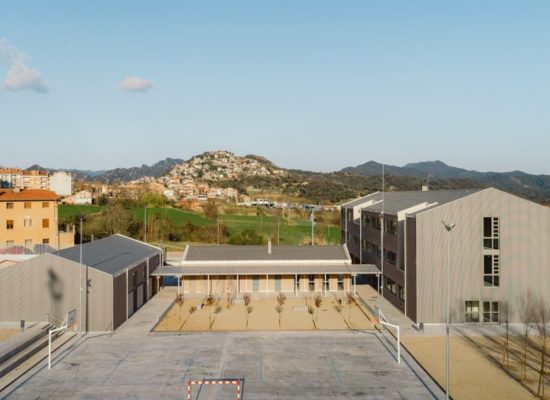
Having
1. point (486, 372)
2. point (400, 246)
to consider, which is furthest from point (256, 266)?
point (486, 372)

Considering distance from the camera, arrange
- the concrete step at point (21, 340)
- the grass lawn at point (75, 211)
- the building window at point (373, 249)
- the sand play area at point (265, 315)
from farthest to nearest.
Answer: the grass lawn at point (75, 211), the building window at point (373, 249), the sand play area at point (265, 315), the concrete step at point (21, 340)

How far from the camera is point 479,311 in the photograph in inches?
1277

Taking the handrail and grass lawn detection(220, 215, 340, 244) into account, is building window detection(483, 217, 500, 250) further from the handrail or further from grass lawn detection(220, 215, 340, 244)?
grass lawn detection(220, 215, 340, 244)

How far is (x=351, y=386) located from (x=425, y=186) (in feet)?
95.4

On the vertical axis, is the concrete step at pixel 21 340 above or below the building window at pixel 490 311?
below

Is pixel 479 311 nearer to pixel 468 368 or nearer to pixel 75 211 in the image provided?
pixel 468 368

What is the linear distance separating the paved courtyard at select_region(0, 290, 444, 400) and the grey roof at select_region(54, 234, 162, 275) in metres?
4.81

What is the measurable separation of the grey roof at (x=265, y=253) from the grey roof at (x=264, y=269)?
971 millimetres

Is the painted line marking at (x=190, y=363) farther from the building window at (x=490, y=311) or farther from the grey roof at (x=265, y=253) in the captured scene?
the building window at (x=490, y=311)

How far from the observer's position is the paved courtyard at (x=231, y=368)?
2119cm

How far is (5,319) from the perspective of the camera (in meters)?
31.5

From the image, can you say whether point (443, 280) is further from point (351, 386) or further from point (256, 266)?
point (256, 266)

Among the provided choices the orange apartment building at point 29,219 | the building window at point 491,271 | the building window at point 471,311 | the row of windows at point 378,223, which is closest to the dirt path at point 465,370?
the building window at point 471,311

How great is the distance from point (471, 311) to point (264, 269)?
16.5m
